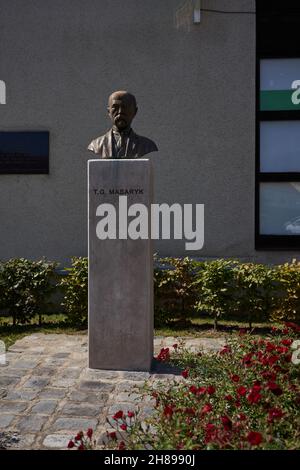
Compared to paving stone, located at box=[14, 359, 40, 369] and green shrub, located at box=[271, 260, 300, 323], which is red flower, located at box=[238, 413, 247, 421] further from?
green shrub, located at box=[271, 260, 300, 323]

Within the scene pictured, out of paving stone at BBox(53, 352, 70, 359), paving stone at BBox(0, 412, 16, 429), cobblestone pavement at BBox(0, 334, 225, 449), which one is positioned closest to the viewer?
cobblestone pavement at BBox(0, 334, 225, 449)

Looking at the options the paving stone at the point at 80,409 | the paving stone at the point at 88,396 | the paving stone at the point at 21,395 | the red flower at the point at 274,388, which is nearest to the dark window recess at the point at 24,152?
the paving stone at the point at 21,395

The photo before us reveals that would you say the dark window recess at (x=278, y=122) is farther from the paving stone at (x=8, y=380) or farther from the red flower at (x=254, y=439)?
the red flower at (x=254, y=439)

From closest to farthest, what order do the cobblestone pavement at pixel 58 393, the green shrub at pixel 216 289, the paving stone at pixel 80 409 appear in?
the cobblestone pavement at pixel 58 393
the paving stone at pixel 80 409
the green shrub at pixel 216 289

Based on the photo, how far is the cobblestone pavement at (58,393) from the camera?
3629 mm

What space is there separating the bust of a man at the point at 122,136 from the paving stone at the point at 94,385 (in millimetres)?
2307

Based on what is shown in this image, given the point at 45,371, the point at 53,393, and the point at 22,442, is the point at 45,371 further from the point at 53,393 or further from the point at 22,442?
the point at 22,442

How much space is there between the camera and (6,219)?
8.40 m

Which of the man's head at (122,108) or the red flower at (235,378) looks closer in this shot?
the red flower at (235,378)

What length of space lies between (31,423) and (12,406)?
0.45 meters

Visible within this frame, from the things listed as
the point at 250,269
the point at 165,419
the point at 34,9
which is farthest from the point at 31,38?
the point at 165,419

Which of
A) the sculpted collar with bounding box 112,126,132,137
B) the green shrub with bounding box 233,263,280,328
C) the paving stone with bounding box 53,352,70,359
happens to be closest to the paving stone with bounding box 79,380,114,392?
the paving stone with bounding box 53,352,70,359

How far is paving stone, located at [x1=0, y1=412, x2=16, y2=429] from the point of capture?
3.75 m

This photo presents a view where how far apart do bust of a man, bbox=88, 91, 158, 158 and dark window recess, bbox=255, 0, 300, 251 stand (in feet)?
11.1
